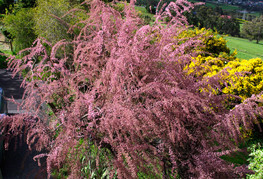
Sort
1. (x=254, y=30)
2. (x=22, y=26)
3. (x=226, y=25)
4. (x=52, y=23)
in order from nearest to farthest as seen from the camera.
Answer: (x=52, y=23), (x=22, y=26), (x=226, y=25), (x=254, y=30)

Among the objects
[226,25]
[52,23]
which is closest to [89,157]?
[52,23]

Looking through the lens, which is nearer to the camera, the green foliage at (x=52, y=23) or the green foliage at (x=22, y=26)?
the green foliage at (x=52, y=23)

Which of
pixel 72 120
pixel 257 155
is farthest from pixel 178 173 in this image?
pixel 257 155

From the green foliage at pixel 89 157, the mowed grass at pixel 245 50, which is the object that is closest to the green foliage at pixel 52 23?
the green foliage at pixel 89 157

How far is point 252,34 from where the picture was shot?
84.9 feet

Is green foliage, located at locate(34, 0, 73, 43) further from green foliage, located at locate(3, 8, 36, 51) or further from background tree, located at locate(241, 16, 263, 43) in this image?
background tree, located at locate(241, 16, 263, 43)

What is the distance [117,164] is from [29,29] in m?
10.9

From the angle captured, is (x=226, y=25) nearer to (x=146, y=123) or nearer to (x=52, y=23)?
(x=52, y=23)

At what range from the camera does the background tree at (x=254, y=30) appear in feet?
83.7

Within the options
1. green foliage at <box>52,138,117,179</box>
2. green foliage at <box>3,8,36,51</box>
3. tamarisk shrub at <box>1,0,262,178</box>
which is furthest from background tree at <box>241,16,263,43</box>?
green foliage at <box>52,138,117,179</box>

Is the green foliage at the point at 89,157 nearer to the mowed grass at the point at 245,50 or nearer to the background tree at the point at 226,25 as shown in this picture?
the mowed grass at the point at 245,50

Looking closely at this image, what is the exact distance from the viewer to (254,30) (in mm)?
25719

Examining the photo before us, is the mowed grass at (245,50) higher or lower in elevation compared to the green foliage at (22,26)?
lower

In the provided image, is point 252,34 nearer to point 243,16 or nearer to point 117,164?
point 243,16
